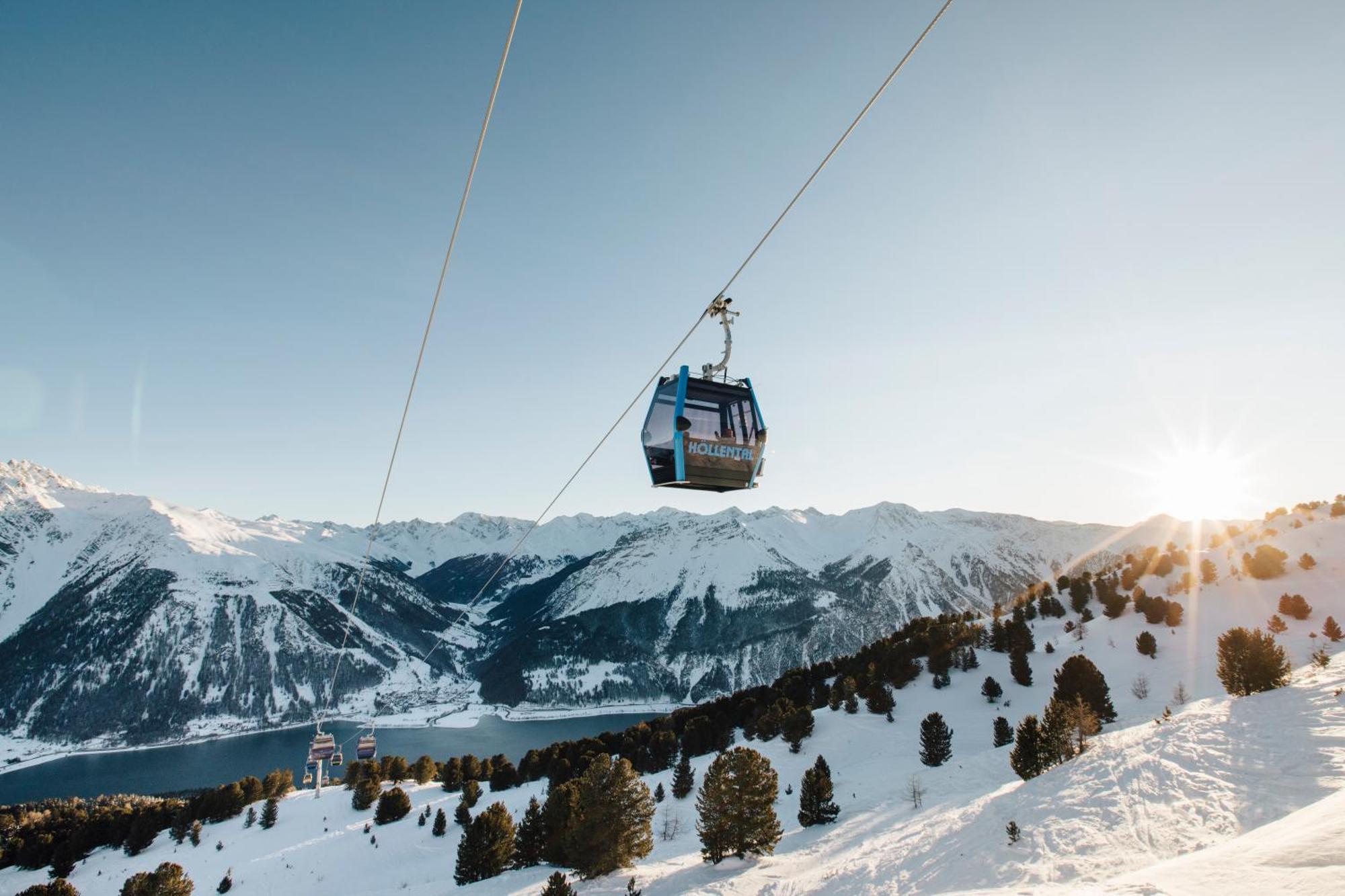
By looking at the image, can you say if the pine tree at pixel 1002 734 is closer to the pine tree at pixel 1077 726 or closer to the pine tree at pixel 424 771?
the pine tree at pixel 1077 726

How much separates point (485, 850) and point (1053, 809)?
38.0 meters

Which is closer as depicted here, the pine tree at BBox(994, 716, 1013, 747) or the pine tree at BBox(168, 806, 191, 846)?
the pine tree at BBox(994, 716, 1013, 747)

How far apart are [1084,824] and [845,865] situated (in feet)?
Result: 36.7

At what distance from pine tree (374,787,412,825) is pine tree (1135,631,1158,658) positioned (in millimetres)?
79296

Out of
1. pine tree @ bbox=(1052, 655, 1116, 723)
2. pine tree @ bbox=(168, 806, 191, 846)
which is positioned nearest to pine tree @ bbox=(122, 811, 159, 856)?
pine tree @ bbox=(168, 806, 191, 846)

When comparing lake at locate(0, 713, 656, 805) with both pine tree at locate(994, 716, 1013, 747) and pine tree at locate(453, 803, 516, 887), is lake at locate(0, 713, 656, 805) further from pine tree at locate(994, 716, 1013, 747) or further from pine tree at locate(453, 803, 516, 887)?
pine tree at locate(994, 716, 1013, 747)

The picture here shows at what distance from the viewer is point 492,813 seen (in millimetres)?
44875

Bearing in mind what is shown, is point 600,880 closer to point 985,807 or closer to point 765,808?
point 765,808

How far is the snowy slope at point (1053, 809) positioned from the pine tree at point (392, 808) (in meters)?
2.98

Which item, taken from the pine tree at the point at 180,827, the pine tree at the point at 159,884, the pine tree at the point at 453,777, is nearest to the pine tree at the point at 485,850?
the pine tree at the point at 159,884

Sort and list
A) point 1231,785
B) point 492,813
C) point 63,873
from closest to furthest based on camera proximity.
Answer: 1. point 1231,785
2. point 492,813
3. point 63,873

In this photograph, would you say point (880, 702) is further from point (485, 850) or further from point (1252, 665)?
point (485, 850)

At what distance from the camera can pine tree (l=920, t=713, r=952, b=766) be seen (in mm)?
46250

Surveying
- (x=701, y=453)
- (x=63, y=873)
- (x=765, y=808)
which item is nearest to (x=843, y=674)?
(x=765, y=808)
